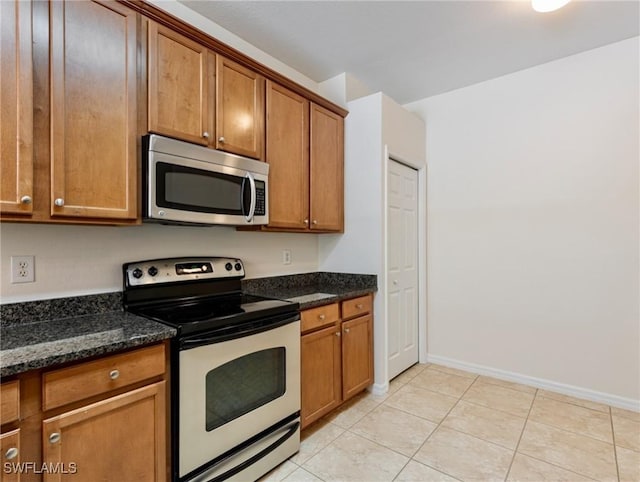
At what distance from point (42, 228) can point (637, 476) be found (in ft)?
10.6

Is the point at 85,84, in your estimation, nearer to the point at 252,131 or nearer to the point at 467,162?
the point at 252,131

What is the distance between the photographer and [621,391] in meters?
2.45

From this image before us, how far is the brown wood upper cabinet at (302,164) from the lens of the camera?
228cm

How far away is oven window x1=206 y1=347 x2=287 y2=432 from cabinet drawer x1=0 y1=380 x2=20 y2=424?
653mm

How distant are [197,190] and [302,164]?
92 cm

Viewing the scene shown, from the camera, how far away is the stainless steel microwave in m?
1.60

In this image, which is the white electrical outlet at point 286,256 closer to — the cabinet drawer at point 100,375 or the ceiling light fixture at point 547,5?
the cabinet drawer at point 100,375

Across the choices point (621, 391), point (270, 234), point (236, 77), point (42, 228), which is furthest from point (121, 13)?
point (621, 391)

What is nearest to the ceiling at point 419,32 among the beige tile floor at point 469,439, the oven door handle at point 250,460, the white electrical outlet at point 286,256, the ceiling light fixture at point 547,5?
the ceiling light fixture at point 547,5

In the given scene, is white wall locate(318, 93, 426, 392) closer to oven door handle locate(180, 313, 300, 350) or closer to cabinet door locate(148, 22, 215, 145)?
oven door handle locate(180, 313, 300, 350)

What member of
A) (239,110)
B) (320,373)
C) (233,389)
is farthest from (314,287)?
(239,110)

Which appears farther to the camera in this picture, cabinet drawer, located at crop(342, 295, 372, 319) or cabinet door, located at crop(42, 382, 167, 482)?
cabinet drawer, located at crop(342, 295, 372, 319)

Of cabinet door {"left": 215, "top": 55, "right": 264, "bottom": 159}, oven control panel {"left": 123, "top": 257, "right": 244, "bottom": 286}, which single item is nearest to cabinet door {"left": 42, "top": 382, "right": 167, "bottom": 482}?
oven control panel {"left": 123, "top": 257, "right": 244, "bottom": 286}

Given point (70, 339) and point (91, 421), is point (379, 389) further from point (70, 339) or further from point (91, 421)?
point (70, 339)
